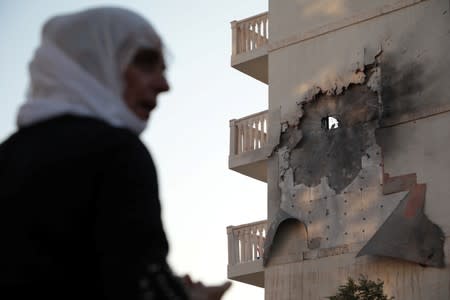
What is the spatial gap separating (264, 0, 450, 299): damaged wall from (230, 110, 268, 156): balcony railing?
336 millimetres

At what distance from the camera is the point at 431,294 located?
61.6ft

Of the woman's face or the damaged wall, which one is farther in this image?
the damaged wall

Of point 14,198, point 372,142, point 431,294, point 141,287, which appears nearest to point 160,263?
point 141,287

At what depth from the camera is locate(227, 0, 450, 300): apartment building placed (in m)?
19.3

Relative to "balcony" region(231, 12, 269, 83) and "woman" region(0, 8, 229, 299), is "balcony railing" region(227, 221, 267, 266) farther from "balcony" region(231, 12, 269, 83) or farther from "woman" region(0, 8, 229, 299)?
"woman" region(0, 8, 229, 299)

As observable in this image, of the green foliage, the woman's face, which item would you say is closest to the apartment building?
the green foliage

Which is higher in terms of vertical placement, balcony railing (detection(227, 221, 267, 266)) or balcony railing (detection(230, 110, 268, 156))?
balcony railing (detection(230, 110, 268, 156))

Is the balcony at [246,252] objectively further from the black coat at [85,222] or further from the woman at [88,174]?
the black coat at [85,222]

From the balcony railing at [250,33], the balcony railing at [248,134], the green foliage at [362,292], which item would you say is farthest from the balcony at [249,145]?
the green foliage at [362,292]

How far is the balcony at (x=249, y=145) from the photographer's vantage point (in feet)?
73.8

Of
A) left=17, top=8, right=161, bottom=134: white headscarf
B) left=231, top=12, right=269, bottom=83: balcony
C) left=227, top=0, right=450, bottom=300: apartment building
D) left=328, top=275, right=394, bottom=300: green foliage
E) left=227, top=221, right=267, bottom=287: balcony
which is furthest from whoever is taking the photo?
left=231, top=12, right=269, bottom=83: balcony

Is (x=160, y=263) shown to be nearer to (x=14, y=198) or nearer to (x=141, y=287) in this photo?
(x=141, y=287)

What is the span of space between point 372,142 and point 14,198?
1780cm

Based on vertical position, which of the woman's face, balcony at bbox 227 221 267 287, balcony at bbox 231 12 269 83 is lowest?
the woman's face
